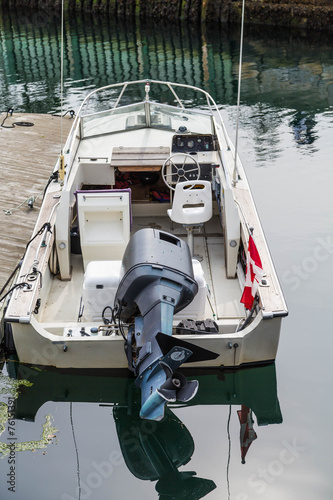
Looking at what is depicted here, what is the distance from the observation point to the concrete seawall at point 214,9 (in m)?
20.9

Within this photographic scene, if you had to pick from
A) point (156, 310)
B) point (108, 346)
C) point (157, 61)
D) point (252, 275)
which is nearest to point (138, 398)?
point (108, 346)

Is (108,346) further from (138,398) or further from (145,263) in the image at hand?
(145,263)

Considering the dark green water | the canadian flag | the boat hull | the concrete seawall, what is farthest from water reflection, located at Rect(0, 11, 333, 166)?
the boat hull

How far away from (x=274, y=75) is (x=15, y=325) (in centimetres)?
1318

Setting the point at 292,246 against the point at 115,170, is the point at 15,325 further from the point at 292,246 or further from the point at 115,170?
the point at 292,246

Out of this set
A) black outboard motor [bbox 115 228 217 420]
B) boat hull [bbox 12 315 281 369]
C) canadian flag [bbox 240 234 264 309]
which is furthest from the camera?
canadian flag [bbox 240 234 264 309]

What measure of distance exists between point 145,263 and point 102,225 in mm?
1598

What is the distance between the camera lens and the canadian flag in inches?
217

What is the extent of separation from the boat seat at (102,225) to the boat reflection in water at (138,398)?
1.29 metres

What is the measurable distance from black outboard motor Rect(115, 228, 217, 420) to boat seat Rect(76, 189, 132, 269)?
1.06m

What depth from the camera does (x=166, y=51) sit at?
19672 millimetres

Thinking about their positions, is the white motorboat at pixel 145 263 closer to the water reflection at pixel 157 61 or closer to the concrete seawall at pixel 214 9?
the water reflection at pixel 157 61

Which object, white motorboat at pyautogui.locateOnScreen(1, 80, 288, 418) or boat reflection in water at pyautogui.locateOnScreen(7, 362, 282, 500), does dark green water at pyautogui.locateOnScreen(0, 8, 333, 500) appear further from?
white motorboat at pyautogui.locateOnScreen(1, 80, 288, 418)

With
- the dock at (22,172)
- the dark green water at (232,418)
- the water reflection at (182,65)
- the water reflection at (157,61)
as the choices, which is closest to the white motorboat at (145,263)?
the dark green water at (232,418)
